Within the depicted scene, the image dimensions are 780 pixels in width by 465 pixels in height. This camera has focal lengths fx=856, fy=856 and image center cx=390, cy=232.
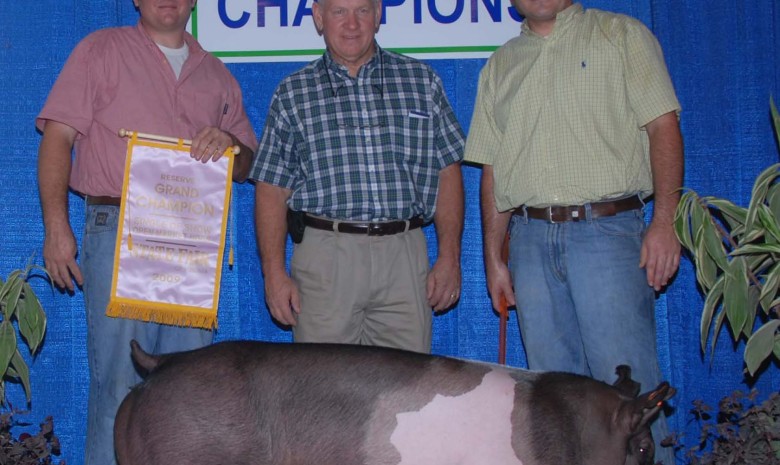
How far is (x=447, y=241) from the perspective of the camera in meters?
3.70

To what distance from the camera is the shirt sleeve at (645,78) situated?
329 centimetres

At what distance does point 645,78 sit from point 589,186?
473 millimetres

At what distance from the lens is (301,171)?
3.67 meters

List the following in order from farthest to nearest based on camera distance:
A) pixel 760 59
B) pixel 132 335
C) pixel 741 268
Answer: pixel 760 59, pixel 132 335, pixel 741 268

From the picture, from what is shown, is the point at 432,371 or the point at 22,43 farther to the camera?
the point at 22,43

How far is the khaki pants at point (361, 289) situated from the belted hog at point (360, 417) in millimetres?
854

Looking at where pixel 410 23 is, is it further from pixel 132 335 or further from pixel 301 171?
pixel 132 335

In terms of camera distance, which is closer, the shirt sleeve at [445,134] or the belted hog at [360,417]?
the belted hog at [360,417]

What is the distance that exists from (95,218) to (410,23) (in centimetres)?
179

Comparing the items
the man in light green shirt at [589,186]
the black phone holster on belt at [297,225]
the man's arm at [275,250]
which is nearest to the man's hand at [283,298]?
the man's arm at [275,250]

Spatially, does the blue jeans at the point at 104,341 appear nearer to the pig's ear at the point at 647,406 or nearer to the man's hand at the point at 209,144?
the man's hand at the point at 209,144

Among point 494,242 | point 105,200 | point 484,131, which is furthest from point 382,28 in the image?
point 105,200

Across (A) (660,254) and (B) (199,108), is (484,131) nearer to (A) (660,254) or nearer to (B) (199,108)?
(A) (660,254)

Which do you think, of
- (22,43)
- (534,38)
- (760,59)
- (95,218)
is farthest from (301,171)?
(760,59)
